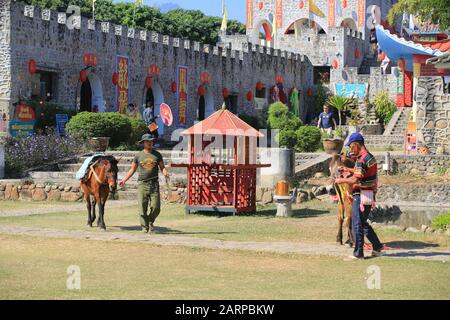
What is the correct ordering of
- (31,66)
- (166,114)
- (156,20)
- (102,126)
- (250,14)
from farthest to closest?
(156,20)
(250,14)
(166,114)
(31,66)
(102,126)

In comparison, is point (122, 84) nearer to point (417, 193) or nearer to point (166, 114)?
point (166, 114)

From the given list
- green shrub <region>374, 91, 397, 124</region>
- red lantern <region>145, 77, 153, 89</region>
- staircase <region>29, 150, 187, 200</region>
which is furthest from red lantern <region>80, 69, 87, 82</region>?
green shrub <region>374, 91, 397, 124</region>

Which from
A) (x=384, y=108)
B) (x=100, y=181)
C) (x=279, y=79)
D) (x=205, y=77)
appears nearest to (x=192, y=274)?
(x=100, y=181)

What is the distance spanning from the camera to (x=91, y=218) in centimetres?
1602

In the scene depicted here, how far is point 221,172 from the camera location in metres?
19.1

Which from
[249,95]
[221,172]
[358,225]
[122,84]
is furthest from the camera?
[249,95]

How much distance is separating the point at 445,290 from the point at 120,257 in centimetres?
425

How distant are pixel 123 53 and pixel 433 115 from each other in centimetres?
1254

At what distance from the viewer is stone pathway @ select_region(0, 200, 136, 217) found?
60.1 feet

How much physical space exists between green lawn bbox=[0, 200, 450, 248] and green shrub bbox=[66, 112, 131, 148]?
8182 mm

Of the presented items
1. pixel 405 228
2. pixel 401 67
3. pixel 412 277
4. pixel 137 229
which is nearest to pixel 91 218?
pixel 137 229

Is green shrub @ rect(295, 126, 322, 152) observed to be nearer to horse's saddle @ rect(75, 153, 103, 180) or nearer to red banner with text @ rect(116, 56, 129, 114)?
red banner with text @ rect(116, 56, 129, 114)

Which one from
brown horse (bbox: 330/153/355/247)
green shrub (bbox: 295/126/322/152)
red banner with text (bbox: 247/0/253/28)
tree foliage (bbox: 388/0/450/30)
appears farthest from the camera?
red banner with text (bbox: 247/0/253/28)
